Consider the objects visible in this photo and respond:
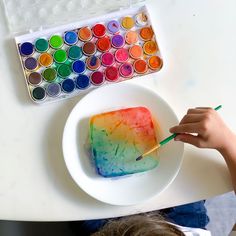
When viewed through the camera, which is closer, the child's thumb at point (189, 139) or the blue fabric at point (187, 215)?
the child's thumb at point (189, 139)

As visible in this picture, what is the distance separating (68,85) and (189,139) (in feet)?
0.78

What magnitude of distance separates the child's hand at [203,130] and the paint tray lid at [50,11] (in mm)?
247

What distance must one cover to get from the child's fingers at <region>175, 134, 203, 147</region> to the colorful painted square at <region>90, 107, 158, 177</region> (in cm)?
5

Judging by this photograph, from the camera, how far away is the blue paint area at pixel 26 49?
71 cm

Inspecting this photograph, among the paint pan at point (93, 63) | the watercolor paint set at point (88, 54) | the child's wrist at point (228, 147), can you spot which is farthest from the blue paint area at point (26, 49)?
the child's wrist at point (228, 147)

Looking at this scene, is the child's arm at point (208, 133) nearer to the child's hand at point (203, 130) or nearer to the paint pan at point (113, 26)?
the child's hand at point (203, 130)

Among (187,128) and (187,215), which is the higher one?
(187,128)

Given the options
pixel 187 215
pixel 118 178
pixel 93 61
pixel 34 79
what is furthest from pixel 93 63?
pixel 187 215

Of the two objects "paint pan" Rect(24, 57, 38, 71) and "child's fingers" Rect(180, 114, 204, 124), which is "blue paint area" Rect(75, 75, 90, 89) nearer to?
"paint pan" Rect(24, 57, 38, 71)

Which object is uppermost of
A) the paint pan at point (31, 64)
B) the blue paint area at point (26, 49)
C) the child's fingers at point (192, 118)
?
the blue paint area at point (26, 49)

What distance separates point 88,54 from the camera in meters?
0.72

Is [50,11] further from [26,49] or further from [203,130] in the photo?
[203,130]

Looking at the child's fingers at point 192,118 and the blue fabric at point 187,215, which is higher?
the child's fingers at point 192,118

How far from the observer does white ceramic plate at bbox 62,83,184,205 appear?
26.9 inches
